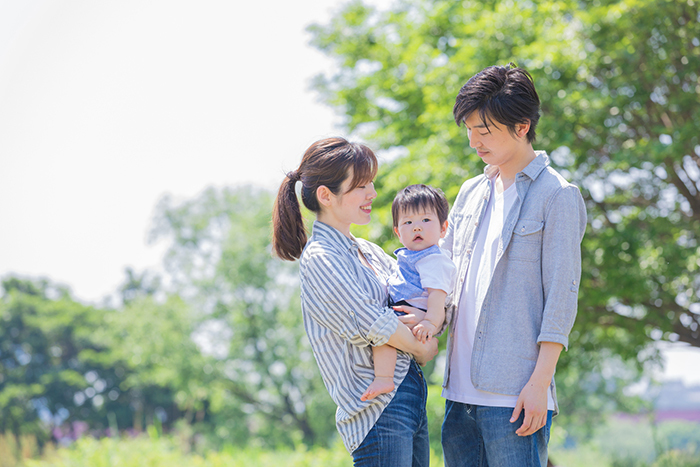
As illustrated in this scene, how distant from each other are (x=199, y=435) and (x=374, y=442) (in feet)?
62.4

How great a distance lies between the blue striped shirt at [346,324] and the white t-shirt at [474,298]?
19 centimetres

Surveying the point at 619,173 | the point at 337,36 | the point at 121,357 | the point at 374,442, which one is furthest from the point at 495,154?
the point at 121,357

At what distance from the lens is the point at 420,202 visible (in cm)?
201

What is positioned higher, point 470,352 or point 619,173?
point 619,173

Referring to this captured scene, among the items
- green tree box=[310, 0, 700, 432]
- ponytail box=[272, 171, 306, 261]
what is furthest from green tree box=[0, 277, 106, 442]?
ponytail box=[272, 171, 306, 261]

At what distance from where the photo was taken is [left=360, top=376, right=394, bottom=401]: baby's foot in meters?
1.74

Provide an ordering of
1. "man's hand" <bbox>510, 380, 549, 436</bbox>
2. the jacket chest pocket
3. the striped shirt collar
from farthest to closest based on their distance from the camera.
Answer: the striped shirt collar
the jacket chest pocket
"man's hand" <bbox>510, 380, 549, 436</bbox>

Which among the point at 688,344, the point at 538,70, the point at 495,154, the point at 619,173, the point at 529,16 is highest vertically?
the point at 529,16

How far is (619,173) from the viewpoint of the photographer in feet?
23.0

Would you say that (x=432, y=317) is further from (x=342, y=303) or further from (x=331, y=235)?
(x=331, y=235)

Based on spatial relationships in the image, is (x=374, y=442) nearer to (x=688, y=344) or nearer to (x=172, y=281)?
(x=688, y=344)

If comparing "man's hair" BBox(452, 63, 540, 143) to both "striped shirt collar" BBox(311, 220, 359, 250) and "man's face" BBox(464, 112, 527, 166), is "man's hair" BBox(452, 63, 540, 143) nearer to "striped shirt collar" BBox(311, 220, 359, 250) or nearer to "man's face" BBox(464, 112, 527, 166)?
"man's face" BBox(464, 112, 527, 166)

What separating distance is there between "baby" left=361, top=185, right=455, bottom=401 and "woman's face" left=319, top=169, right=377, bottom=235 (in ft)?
0.49

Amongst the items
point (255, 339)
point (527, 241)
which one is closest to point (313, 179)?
point (527, 241)
